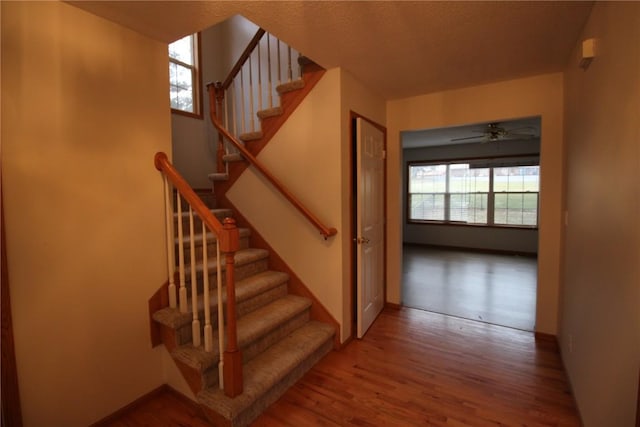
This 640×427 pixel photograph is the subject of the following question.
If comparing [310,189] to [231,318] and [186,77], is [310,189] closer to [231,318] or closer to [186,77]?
[231,318]

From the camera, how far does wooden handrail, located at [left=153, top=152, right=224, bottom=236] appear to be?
172 cm

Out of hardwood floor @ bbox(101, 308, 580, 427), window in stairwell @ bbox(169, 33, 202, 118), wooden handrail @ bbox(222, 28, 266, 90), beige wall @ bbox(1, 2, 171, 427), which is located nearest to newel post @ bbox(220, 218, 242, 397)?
hardwood floor @ bbox(101, 308, 580, 427)

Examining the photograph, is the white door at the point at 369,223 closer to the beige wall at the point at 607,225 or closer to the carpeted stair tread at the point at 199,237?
the carpeted stair tread at the point at 199,237

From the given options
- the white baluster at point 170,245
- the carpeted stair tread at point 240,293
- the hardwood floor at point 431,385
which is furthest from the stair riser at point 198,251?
the hardwood floor at point 431,385

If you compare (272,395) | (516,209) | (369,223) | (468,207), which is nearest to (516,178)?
(516,209)

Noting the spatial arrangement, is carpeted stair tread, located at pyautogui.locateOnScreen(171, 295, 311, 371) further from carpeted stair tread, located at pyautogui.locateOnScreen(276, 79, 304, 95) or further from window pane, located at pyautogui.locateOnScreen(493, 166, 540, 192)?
window pane, located at pyautogui.locateOnScreen(493, 166, 540, 192)

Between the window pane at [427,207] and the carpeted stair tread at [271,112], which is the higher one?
the carpeted stair tread at [271,112]

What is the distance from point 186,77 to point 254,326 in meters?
3.12

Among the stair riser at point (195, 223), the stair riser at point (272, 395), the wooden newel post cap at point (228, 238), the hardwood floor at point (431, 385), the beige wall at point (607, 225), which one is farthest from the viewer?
the stair riser at point (195, 223)

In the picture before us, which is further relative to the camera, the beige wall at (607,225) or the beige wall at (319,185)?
the beige wall at (319,185)

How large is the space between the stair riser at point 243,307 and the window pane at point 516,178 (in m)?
5.72

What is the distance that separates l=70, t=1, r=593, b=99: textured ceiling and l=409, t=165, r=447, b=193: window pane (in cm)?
475

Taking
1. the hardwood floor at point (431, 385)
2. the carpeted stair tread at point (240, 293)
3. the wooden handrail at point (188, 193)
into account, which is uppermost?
the wooden handrail at point (188, 193)

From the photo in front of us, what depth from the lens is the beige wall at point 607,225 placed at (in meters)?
1.13
